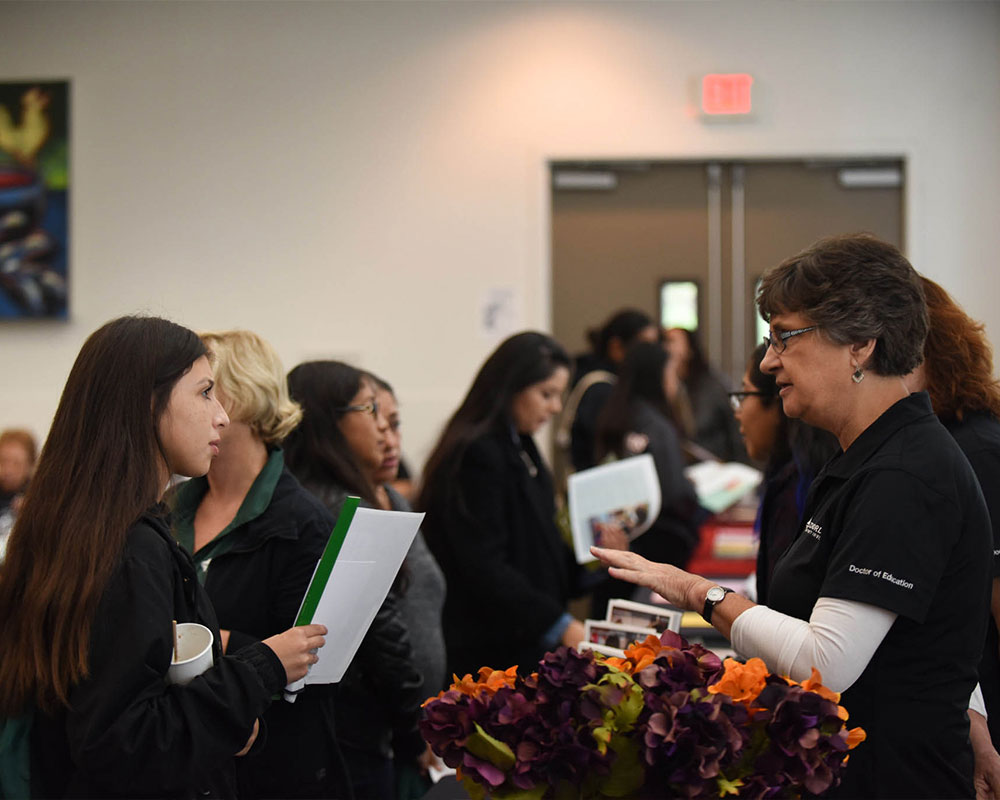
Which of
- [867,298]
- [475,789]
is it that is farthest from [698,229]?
[475,789]

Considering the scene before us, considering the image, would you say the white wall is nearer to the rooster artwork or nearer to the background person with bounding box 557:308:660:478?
the rooster artwork

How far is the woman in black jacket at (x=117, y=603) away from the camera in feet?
4.62

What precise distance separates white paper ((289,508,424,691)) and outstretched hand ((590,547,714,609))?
344 millimetres

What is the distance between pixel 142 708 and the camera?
141cm

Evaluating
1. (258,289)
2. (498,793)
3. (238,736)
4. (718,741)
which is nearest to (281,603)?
(238,736)

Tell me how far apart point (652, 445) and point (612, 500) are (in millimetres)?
907

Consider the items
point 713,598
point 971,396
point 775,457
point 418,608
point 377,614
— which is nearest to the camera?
point 713,598

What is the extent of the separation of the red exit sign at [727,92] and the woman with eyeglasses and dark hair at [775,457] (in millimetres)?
4107

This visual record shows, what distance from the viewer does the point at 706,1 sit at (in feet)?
20.6

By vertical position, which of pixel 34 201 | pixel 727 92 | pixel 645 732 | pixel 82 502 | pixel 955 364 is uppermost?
pixel 727 92

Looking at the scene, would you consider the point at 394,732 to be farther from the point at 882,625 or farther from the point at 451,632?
the point at 882,625

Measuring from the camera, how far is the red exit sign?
629cm

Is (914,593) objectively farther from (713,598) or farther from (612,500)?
(612,500)

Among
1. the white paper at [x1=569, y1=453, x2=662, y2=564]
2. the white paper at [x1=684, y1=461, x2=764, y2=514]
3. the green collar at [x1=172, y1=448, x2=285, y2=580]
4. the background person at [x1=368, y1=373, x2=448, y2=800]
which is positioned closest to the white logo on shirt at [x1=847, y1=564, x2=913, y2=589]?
the green collar at [x1=172, y1=448, x2=285, y2=580]
